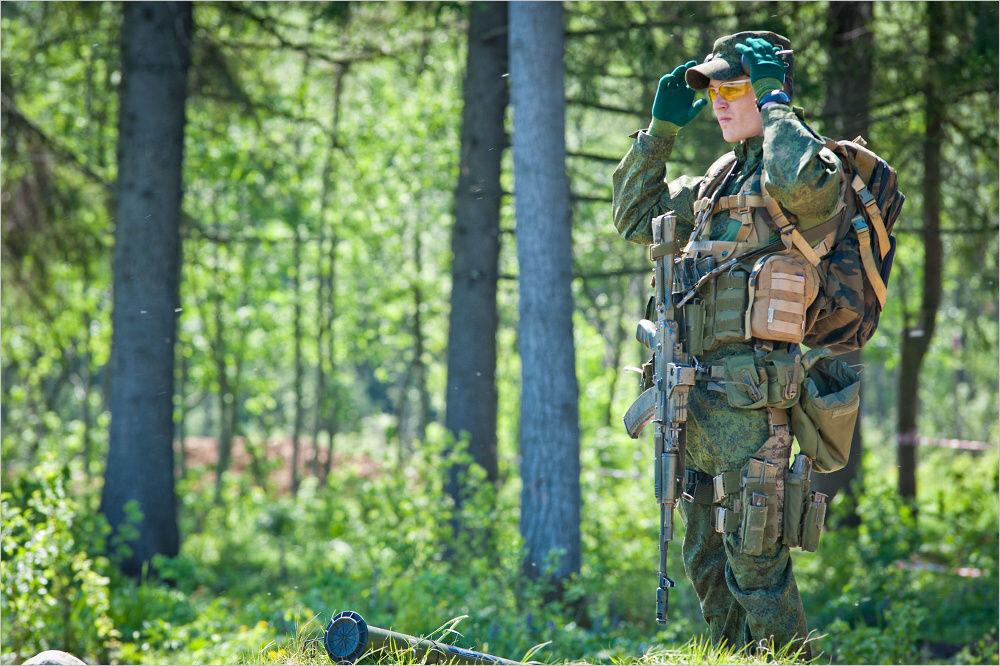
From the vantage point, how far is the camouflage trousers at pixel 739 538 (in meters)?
3.77

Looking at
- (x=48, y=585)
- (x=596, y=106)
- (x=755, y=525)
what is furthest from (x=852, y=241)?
(x=48, y=585)

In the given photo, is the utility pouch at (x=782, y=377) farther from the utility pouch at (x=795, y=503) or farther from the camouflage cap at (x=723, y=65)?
the camouflage cap at (x=723, y=65)

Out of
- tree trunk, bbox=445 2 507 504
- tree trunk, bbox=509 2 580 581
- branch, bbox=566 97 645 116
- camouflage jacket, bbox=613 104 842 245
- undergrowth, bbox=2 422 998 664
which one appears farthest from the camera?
tree trunk, bbox=445 2 507 504

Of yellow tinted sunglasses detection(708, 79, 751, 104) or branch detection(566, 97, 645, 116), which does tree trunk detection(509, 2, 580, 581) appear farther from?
yellow tinted sunglasses detection(708, 79, 751, 104)

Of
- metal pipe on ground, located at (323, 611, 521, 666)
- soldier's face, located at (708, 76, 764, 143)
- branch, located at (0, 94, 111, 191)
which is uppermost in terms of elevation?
branch, located at (0, 94, 111, 191)

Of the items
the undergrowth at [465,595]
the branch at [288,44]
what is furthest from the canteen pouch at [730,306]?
the branch at [288,44]

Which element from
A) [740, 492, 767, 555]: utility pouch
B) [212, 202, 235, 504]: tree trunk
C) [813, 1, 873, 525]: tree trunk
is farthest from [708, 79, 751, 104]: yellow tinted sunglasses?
[212, 202, 235, 504]: tree trunk

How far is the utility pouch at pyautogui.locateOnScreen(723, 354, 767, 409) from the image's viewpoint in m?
3.72

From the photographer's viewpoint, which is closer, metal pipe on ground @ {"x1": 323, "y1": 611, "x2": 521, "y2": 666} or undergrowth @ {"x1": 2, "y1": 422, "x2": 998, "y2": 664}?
metal pipe on ground @ {"x1": 323, "y1": 611, "x2": 521, "y2": 666}

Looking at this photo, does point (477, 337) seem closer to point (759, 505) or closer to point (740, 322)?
point (740, 322)

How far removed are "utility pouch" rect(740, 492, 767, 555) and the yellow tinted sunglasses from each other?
1684 mm

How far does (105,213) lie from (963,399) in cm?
2604

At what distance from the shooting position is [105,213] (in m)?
10.4

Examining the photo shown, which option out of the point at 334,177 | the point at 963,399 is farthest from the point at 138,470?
the point at 963,399
